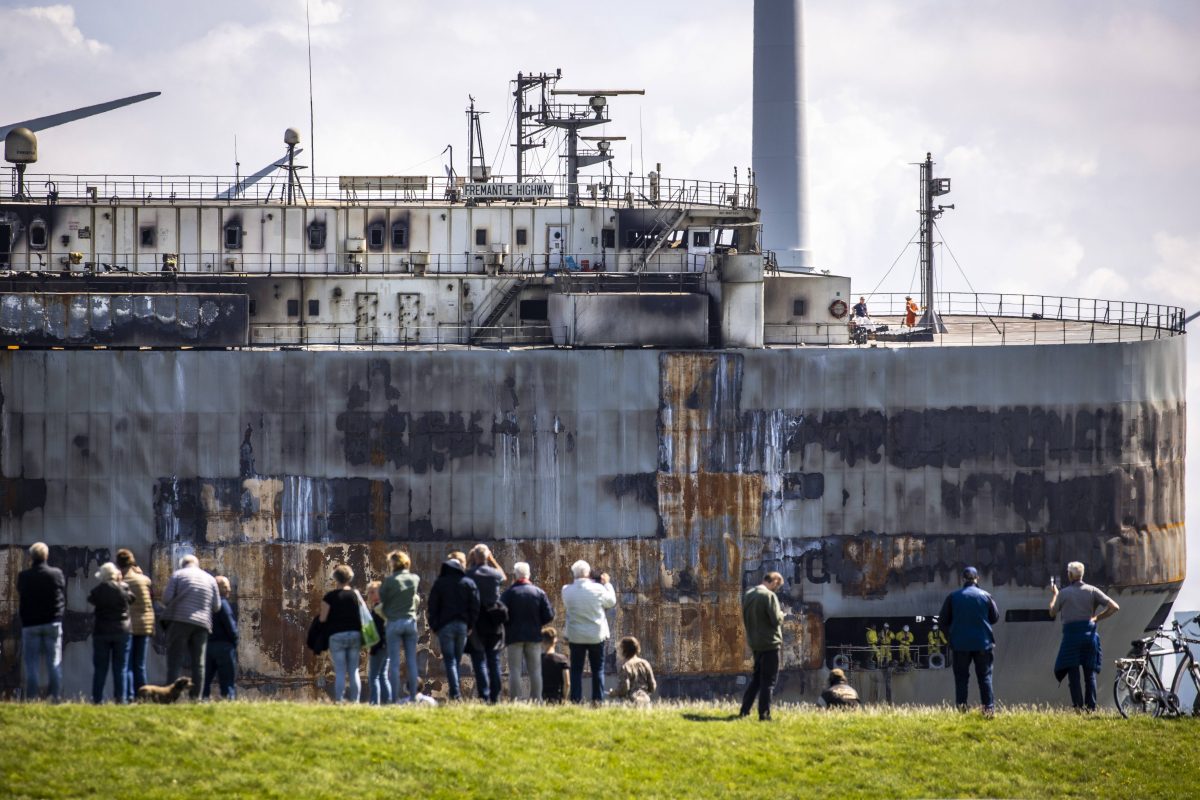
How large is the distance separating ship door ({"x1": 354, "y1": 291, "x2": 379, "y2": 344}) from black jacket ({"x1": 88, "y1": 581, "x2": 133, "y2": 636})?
54.2ft

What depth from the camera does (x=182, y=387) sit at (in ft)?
107

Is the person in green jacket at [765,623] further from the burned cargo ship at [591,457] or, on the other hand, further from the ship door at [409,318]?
the ship door at [409,318]

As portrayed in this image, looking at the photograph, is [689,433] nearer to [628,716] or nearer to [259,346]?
[259,346]

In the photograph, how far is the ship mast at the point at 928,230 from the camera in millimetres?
39500

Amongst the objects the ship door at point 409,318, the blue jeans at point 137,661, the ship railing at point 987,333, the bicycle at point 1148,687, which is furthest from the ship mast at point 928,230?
the blue jeans at point 137,661

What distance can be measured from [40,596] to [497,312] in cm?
1763

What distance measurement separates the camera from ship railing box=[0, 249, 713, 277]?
1410 inches

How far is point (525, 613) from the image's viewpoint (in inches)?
778

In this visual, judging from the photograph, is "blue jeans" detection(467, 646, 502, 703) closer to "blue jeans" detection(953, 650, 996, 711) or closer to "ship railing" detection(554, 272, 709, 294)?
"blue jeans" detection(953, 650, 996, 711)

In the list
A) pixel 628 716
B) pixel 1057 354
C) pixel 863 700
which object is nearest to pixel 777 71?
pixel 1057 354

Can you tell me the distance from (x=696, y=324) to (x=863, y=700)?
8517mm

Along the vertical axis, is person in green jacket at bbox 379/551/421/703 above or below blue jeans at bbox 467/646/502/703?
above

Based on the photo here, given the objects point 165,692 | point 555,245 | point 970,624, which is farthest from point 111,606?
point 555,245

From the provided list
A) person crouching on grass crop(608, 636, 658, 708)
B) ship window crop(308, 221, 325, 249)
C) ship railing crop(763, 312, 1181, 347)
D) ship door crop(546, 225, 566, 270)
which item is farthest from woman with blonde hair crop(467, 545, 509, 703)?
ship window crop(308, 221, 325, 249)
